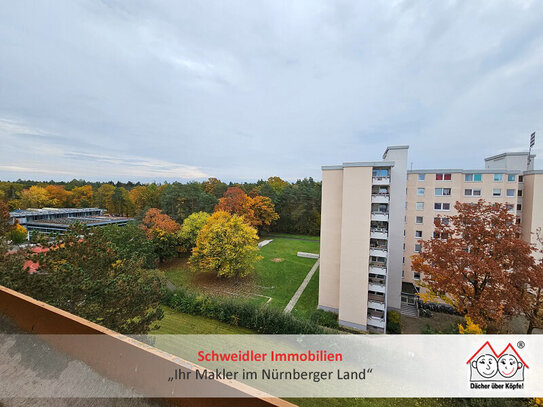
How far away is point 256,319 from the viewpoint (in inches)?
415

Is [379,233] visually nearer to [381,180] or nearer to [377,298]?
[381,180]

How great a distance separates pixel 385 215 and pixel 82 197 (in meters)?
56.5

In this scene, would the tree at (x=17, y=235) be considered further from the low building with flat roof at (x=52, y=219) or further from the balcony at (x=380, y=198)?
the balcony at (x=380, y=198)

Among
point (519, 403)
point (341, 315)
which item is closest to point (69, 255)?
point (341, 315)

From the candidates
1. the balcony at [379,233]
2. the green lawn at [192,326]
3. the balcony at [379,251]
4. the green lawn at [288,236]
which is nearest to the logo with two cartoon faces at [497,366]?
the balcony at [379,251]

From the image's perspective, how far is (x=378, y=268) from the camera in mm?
11859

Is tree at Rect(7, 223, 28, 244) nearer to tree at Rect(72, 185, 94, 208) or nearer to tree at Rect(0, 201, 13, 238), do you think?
tree at Rect(0, 201, 13, 238)

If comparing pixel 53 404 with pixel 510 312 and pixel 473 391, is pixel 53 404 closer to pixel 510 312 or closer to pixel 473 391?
pixel 473 391

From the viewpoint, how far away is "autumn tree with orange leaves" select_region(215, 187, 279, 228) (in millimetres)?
27266

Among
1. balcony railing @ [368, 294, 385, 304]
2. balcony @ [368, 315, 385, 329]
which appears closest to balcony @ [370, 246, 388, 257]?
balcony railing @ [368, 294, 385, 304]

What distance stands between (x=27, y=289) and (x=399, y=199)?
15.8 metres

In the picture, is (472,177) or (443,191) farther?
(443,191)

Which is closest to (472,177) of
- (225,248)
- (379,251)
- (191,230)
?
(379,251)

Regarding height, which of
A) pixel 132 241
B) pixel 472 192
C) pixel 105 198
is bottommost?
pixel 132 241
